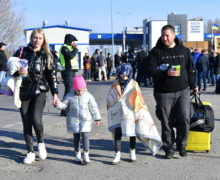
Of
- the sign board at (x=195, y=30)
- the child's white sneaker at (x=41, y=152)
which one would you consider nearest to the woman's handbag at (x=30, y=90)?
the child's white sneaker at (x=41, y=152)

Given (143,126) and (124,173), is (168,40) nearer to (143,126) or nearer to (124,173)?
(143,126)

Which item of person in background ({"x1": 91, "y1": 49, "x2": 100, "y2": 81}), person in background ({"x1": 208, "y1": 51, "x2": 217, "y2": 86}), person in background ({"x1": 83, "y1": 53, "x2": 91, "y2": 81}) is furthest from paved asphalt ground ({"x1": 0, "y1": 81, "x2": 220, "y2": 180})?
person in background ({"x1": 91, "y1": 49, "x2": 100, "y2": 81})

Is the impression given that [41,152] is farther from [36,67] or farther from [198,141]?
[198,141]

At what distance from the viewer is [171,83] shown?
19.6 ft

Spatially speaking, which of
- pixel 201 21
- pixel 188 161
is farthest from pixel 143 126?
pixel 201 21

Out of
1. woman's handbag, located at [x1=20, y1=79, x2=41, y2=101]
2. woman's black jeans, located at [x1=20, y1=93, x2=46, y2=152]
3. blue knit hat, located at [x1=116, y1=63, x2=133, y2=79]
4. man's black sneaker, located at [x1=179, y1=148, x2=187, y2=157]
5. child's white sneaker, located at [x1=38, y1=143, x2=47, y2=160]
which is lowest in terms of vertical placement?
man's black sneaker, located at [x1=179, y1=148, x2=187, y2=157]

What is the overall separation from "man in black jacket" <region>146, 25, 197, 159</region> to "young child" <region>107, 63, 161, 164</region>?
31 cm

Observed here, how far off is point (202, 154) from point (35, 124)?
2.65 meters

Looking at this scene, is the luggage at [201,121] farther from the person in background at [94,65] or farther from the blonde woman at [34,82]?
the person in background at [94,65]

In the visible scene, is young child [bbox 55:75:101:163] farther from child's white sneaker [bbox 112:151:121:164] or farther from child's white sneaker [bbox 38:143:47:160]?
child's white sneaker [bbox 38:143:47:160]

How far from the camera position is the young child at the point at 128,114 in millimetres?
5797

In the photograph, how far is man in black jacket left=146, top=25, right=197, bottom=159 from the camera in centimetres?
595

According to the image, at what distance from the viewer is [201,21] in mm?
67688

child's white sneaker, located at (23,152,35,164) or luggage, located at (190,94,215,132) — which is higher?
luggage, located at (190,94,215,132)
